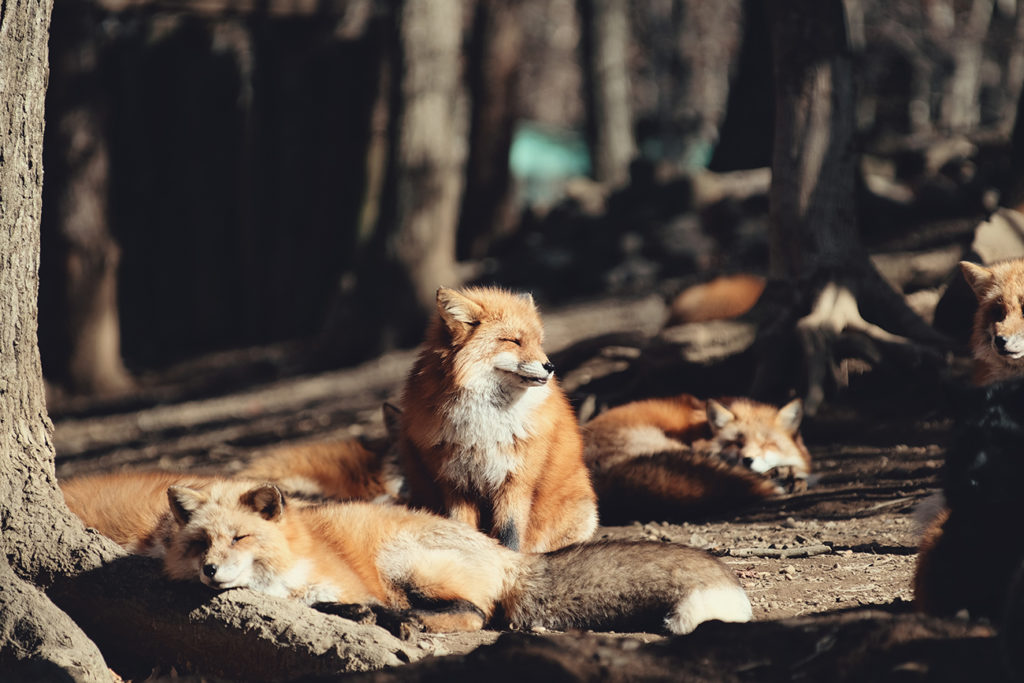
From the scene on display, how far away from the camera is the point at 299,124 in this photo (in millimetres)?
18359

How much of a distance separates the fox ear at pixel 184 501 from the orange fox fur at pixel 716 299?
5439 mm

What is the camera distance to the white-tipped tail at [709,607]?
400cm

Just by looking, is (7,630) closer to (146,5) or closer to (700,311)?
(700,311)

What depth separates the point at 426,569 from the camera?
178 inches

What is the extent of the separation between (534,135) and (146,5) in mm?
24199

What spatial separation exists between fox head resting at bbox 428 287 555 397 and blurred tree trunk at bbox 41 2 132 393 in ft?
30.7

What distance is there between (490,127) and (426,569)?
14920 millimetres

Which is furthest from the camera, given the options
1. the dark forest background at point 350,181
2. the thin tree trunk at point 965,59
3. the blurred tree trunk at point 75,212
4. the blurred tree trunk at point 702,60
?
the blurred tree trunk at point 702,60

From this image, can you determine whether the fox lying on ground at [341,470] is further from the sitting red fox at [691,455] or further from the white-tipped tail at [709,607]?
the white-tipped tail at [709,607]

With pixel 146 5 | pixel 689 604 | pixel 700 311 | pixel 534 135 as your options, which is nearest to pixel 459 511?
pixel 689 604

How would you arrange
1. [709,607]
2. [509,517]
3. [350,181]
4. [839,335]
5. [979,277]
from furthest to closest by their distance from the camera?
1. [350,181]
2. [839,335]
3. [979,277]
4. [509,517]
5. [709,607]

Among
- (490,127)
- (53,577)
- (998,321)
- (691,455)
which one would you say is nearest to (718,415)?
(691,455)

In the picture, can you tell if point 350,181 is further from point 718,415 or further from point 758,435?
point 758,435

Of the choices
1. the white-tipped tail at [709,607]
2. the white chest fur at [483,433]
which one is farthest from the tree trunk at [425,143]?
the white-tipped tail at [709,607]
